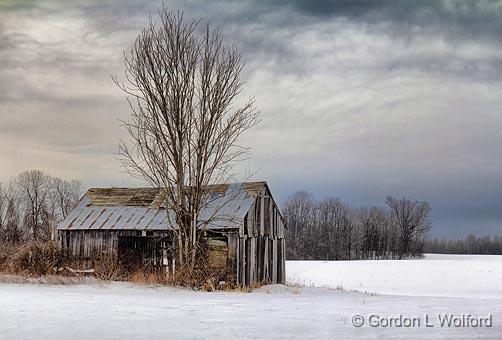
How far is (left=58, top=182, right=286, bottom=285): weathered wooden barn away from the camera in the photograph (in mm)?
26234

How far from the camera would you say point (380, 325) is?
10844 mm

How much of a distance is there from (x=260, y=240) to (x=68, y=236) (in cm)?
908

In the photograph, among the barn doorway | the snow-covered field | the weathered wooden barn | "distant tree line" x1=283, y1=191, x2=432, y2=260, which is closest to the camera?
the snow-covered field

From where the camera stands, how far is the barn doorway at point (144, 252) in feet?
89.4

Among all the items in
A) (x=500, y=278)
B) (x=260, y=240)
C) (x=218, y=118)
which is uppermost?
(x=218, y=118)

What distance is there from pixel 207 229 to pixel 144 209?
15.5ft

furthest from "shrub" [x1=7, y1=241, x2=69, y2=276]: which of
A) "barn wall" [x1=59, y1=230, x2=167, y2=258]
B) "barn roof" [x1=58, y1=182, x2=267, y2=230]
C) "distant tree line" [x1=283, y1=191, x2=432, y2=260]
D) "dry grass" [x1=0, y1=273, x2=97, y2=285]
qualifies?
"distant tree line" [x1=283, y1=191, x2=432, y2=260]

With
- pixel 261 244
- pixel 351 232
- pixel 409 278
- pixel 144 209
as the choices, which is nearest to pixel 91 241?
pixel 144 209

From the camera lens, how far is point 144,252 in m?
27.9

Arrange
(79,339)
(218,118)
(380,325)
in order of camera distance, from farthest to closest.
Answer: (218,118)
(380,325)
(79,339)

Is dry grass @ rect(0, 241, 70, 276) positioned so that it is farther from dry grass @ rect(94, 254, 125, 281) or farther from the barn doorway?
the barn doorway

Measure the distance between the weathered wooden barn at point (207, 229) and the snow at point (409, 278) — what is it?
644cm

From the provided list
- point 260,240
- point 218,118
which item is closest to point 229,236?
point 260,240

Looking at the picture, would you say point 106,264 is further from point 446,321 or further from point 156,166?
point 446,321
